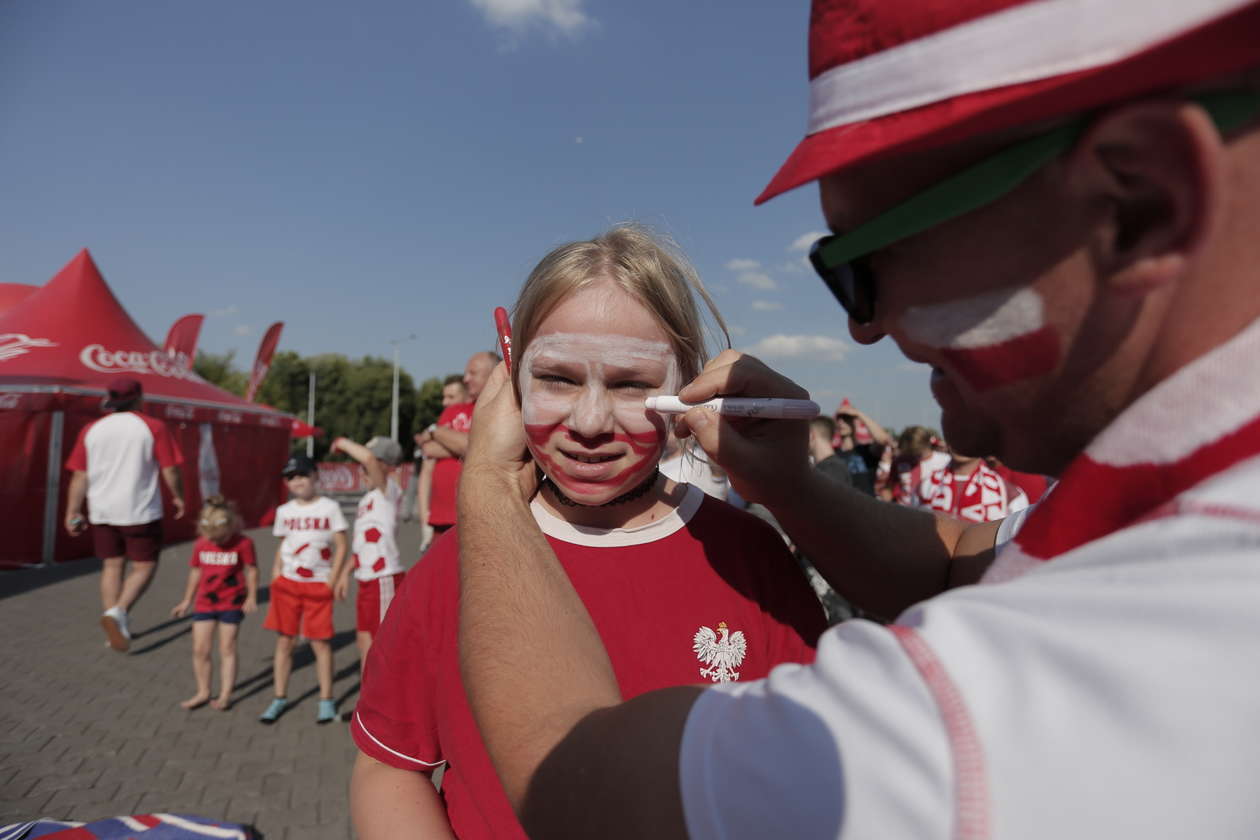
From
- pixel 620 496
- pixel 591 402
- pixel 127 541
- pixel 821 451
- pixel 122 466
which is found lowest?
pixel 127 541

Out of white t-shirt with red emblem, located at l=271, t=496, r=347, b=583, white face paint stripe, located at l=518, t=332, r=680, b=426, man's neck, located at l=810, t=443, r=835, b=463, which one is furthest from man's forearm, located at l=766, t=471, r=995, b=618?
man's neck, located at l=810, t=443, r=835, b=463

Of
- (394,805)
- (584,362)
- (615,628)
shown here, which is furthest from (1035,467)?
(394,805)

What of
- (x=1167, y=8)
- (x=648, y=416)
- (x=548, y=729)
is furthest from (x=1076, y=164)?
(x=648, y=416)

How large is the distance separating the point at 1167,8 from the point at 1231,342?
306mm

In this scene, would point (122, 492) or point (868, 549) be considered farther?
point (122, 492)

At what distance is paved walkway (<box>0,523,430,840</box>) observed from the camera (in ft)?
13.7

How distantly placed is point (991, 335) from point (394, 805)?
1409 mm

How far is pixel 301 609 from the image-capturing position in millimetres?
5918

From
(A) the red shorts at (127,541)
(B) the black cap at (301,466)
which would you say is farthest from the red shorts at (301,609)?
(A) the red shorts at (127,541)

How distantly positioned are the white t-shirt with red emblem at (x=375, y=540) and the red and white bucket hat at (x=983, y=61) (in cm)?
573

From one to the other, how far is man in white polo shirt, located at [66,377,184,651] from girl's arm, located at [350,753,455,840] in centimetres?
671

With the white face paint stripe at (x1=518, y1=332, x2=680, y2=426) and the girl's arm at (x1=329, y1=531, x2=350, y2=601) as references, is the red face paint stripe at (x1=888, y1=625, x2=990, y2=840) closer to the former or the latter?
the white face paint stripe at (x1=518, y1=332, x2=680, y2=426)

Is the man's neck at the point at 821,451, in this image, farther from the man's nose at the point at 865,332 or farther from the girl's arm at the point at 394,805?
the man's nose at the point at 865,332

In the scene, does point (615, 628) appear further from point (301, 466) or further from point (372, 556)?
point (301, 466)
